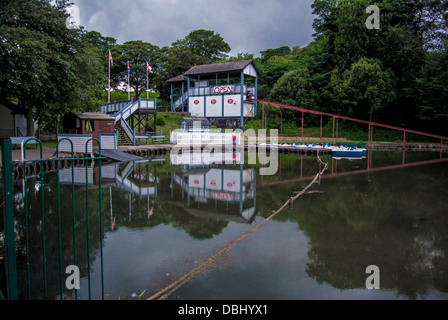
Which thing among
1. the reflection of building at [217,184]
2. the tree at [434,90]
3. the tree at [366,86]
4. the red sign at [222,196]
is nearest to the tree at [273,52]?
the tree at [366,86]

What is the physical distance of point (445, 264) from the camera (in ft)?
21.8

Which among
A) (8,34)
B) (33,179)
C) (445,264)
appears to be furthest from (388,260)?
(8,34)

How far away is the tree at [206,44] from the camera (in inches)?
2130

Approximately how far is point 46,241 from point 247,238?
439 centimetres

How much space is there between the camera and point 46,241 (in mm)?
7320

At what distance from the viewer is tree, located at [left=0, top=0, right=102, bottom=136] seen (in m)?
17.1

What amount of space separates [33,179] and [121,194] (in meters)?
5.40

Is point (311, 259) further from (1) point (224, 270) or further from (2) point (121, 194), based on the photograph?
(2) point (121, 194)

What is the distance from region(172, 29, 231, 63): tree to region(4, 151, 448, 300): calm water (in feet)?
140

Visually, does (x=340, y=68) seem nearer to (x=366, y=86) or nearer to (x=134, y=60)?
(x=366, y=86)

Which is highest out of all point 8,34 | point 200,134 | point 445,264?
point 8,34

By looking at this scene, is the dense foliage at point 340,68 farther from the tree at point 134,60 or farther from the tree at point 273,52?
the tree at point 273,52

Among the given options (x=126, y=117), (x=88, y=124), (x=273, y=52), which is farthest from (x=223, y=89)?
Answer: (x=273, y=52)

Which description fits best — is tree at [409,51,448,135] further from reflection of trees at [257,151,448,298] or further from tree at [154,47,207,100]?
tree at [154,47,207,100]
